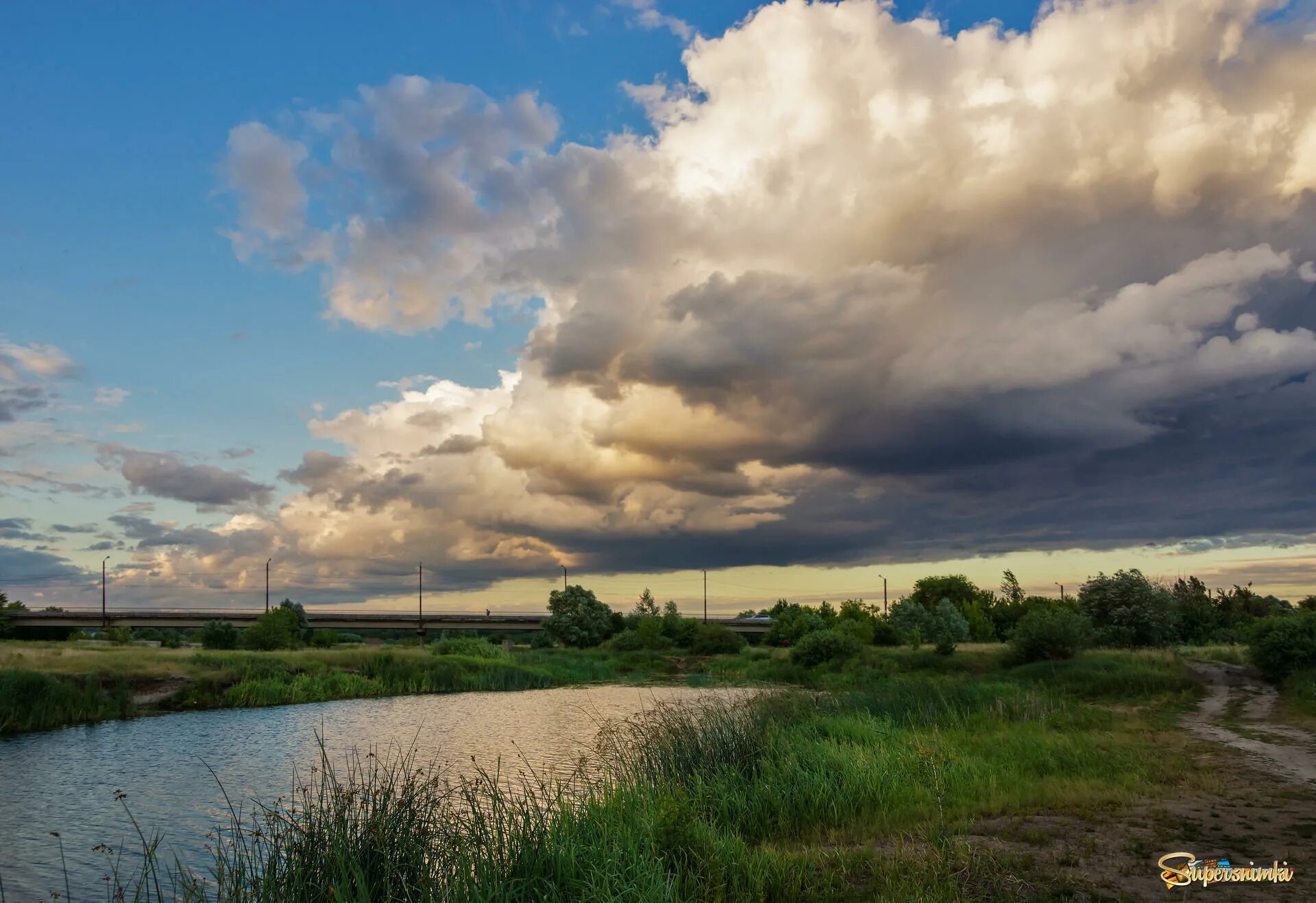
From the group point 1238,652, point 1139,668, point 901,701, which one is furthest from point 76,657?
point 1238,652

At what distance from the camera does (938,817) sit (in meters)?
13.9

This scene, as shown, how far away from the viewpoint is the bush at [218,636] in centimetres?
7669

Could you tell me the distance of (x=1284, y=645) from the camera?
35.0m

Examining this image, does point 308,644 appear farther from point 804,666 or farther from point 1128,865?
point 1128,865

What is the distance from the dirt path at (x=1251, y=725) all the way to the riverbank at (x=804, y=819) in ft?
2.91

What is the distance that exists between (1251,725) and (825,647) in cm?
3624

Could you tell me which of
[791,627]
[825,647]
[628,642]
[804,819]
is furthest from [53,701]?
[791,627]

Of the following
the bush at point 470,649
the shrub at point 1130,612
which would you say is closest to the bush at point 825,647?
the shrub at point 1130,612

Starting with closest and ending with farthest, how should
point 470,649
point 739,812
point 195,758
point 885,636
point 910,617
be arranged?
point 739,812, point 195,758, point 885,636, point 470,649, point 910,617

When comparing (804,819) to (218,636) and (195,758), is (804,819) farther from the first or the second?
(218,636)

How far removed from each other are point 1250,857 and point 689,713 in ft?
37.5

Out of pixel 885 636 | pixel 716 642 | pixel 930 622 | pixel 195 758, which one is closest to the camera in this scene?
pixel 195 758

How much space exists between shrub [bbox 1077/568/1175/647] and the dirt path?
15.7 meters

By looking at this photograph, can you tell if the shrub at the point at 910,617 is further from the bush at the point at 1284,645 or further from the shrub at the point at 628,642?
the bush at the point at 1284,645
